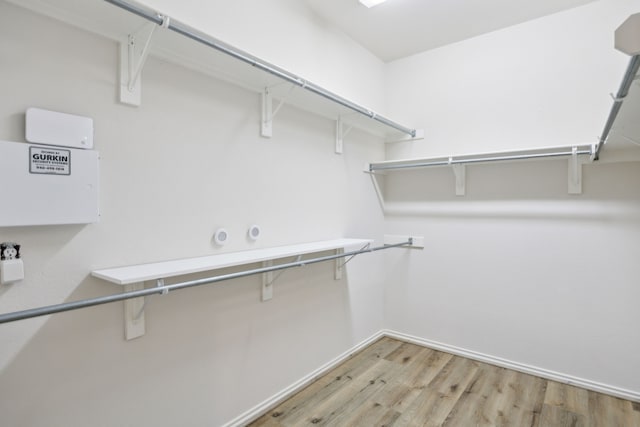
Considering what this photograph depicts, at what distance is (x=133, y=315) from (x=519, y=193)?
262 cm

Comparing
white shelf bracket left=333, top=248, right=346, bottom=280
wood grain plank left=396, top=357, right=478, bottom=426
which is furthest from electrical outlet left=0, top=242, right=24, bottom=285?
wood grain plank left=396, top=357, right=478, bottom=426

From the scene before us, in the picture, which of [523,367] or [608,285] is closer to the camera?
[608,285]

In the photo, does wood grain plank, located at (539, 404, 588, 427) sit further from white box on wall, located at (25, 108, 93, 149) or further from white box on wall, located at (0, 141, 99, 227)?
white box on wall, located at (25, 108, 93, 149)

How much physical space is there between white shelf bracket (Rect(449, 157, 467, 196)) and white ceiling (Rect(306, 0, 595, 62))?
106cm

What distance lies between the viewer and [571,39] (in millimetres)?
2367

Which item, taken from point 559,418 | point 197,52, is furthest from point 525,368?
point 197,52

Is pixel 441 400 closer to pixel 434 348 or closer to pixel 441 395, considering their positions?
pixel 441 395

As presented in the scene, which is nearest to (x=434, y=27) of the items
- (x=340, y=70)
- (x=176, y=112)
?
(x=340, y=70)

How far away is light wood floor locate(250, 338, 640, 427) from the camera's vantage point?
1983 mm

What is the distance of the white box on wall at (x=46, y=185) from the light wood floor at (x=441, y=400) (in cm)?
148

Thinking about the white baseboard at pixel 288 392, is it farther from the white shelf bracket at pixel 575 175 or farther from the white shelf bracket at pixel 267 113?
the white shelf bracket at pixel 575 175

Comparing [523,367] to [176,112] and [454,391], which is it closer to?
[454,391]

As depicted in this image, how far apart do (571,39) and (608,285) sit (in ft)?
5.55

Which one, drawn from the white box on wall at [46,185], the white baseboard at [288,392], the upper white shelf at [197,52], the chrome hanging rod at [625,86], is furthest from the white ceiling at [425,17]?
the white baseboard at [288,392]
